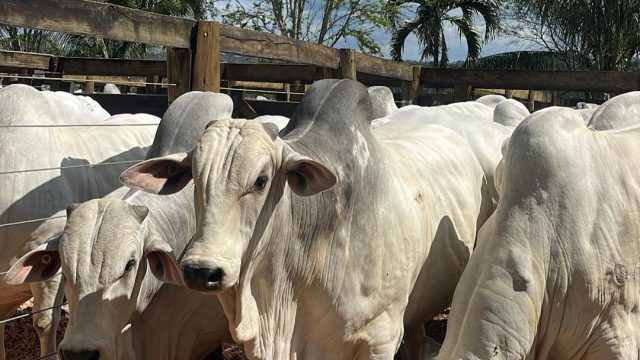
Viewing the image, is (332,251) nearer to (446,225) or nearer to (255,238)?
(255,238)

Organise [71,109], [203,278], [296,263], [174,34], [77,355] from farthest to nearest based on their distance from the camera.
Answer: [71,109] < [174,34] < [296,263] < [77,355] < [203,278]

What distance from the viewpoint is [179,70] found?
211 inches

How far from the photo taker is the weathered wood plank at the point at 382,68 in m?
7.95

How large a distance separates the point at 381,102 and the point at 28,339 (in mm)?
3233

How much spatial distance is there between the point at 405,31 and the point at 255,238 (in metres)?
23.1

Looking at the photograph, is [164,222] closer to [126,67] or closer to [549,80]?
[549,80]

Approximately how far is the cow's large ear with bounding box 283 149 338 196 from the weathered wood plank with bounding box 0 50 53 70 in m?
8.40

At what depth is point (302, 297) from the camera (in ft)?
11.6

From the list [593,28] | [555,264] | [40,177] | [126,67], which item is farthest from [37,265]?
[593,28]

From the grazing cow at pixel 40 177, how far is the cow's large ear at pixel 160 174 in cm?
112

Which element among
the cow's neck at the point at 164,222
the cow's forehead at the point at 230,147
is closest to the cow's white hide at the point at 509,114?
the cow's neck at the point at 164,222

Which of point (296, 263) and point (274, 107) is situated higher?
point (274, 107)

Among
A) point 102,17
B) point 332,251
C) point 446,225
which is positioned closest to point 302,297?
point 332,251

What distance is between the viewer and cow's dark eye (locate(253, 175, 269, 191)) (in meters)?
3.03
